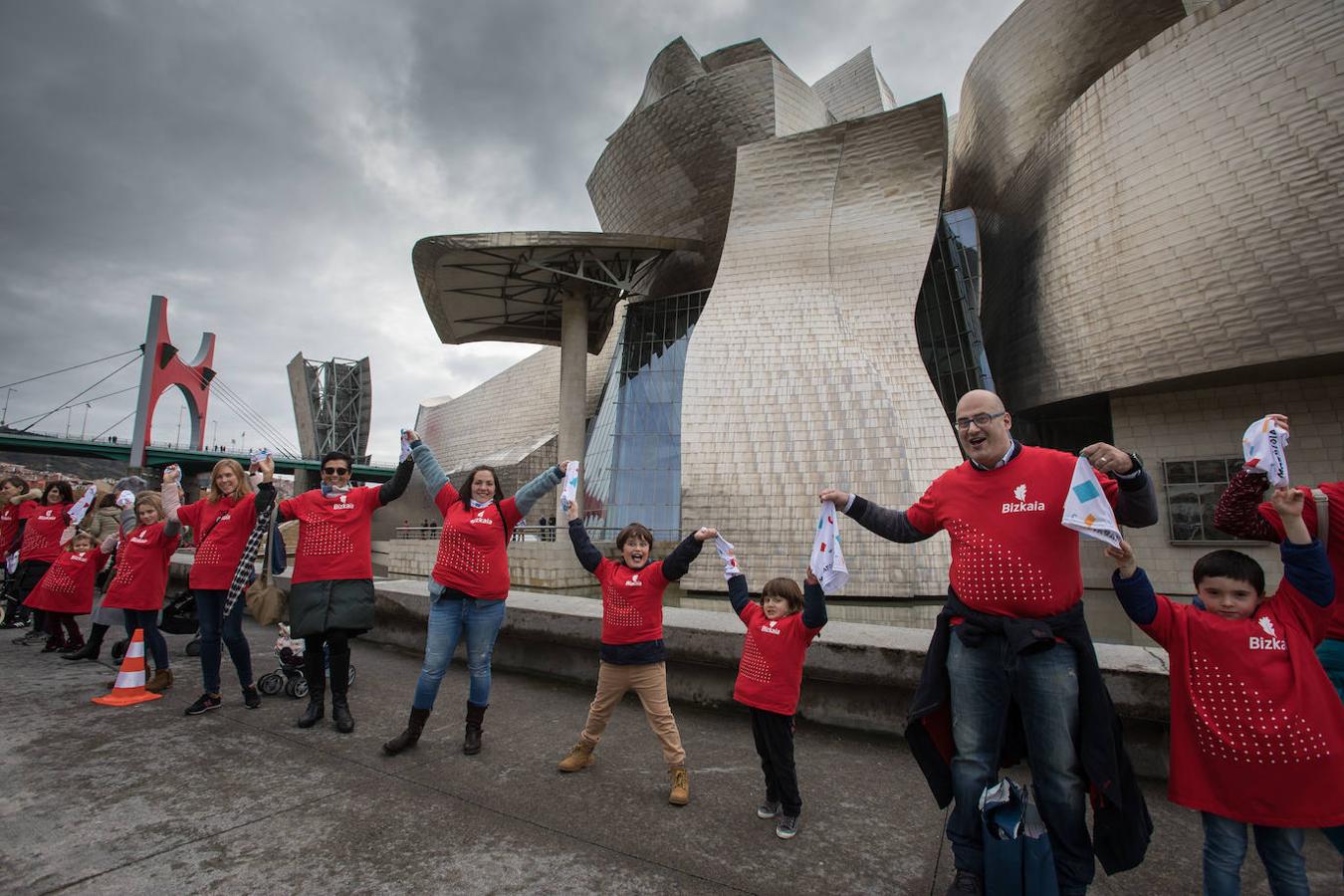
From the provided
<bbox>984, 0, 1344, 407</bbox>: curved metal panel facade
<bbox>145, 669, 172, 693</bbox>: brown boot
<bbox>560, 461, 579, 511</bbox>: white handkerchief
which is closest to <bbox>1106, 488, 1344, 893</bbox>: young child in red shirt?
<bbox>560, 461, 579, 511</bbox>: white handkerchief

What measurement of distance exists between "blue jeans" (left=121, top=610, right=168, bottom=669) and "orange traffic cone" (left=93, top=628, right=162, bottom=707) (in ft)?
0.87

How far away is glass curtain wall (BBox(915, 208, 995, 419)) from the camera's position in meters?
17.3

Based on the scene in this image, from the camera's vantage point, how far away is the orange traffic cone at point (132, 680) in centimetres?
398

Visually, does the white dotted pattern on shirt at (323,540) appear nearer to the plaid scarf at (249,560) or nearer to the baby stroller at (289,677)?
the plaid scarf at (249,560)

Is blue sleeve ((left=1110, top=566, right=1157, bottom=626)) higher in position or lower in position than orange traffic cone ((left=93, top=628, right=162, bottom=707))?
higher

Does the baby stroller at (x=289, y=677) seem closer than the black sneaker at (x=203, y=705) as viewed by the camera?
No

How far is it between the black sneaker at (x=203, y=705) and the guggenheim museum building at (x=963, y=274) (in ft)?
34.7

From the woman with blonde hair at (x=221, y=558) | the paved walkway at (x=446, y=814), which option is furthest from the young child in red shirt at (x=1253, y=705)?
the woman with blonde hair at (x=221, y=558)

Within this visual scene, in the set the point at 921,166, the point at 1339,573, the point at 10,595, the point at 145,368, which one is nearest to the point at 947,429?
the point at 921,166

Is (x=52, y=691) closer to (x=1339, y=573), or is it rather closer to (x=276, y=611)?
(x=276, y=611)

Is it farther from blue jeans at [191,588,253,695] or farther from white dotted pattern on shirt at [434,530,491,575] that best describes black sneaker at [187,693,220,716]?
white dotted pattern on shirt at [434,530,491,575]

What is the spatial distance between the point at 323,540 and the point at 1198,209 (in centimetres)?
1649

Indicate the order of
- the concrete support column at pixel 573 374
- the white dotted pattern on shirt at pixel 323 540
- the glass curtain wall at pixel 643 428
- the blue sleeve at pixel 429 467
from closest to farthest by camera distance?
the white dotted pattern on shirt at pixel 323 540, the blue sleeve at pixel 429 467, the glass curtain wall at pixel 643 428, the concrete support column at pixel 573 374

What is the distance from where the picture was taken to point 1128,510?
81.7 inches
